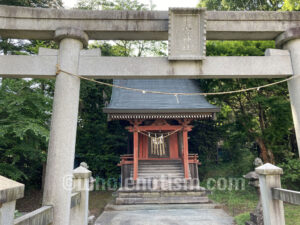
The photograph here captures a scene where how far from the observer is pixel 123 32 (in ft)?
12.1

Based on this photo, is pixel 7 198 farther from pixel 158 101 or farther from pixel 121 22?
pixel 158 101

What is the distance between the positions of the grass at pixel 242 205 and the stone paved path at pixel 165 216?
368mm

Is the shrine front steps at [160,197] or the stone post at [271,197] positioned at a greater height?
the stone post at [271,197]

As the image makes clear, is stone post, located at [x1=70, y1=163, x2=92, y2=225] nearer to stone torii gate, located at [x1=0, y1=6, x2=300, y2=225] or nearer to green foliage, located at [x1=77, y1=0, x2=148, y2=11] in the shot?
stone torii gate, located at [x1=0, y1=6, x2=300, y2=225]

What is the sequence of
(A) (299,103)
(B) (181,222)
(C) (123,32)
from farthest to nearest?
(B) (181,222)
(C) (123,32)
(A) (299,103)

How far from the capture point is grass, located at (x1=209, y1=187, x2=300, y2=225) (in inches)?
233

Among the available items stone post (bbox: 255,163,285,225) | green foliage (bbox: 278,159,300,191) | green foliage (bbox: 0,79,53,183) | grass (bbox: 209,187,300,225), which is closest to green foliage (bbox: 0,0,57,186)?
green foliage (bbox: 0,79,53,183)

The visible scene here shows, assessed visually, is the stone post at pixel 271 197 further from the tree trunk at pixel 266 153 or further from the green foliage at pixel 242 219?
the tree trunk at pixel 266 153

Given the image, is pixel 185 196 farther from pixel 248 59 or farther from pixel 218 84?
pixel 248 59

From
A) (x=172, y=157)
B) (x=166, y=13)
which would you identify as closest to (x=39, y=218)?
(x=166, y=13)

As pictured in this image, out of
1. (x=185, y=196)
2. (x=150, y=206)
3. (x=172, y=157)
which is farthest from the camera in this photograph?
(x=172, y=157)

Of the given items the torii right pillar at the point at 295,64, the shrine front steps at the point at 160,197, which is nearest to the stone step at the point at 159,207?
the shrine front steps at the point at 160,197

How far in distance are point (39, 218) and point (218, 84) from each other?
9.68m

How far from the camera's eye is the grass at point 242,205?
591 cm
